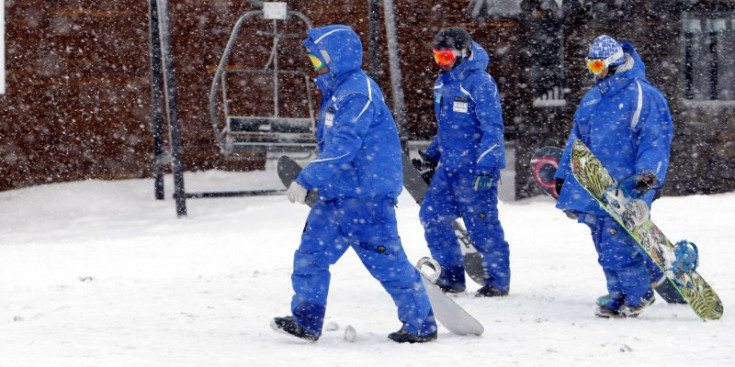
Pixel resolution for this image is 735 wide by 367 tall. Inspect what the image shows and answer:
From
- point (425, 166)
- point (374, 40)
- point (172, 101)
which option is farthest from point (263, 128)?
point (425, 166)

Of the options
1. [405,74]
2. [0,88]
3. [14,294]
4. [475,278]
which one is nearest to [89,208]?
[0,88]

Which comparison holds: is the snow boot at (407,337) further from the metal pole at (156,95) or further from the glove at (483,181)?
the metal pole at (156,95)

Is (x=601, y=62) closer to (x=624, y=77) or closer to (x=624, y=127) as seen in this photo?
(x=624, y=77)

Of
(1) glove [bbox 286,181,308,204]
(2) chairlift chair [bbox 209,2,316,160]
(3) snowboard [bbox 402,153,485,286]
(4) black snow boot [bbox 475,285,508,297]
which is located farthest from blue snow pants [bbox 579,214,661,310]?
(2) chairlift chair [bbox 209,2,316,160]

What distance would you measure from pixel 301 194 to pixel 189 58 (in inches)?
426

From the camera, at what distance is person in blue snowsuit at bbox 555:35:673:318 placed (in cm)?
652

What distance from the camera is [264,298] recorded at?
7.49 meters

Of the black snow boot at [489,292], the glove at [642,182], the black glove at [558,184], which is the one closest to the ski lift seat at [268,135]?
the black snow boot at [489,292]

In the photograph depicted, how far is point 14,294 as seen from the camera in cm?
764

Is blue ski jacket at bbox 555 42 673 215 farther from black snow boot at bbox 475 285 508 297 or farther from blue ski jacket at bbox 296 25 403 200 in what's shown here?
blue ski jacket at bbox 296 25 403 200

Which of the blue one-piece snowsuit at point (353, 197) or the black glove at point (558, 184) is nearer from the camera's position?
the blue one-piece snowsuit at point (353, 197)

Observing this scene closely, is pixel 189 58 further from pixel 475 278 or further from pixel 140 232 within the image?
pixel 475 278

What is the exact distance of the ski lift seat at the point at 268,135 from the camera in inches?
470

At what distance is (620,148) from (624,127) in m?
0.12
